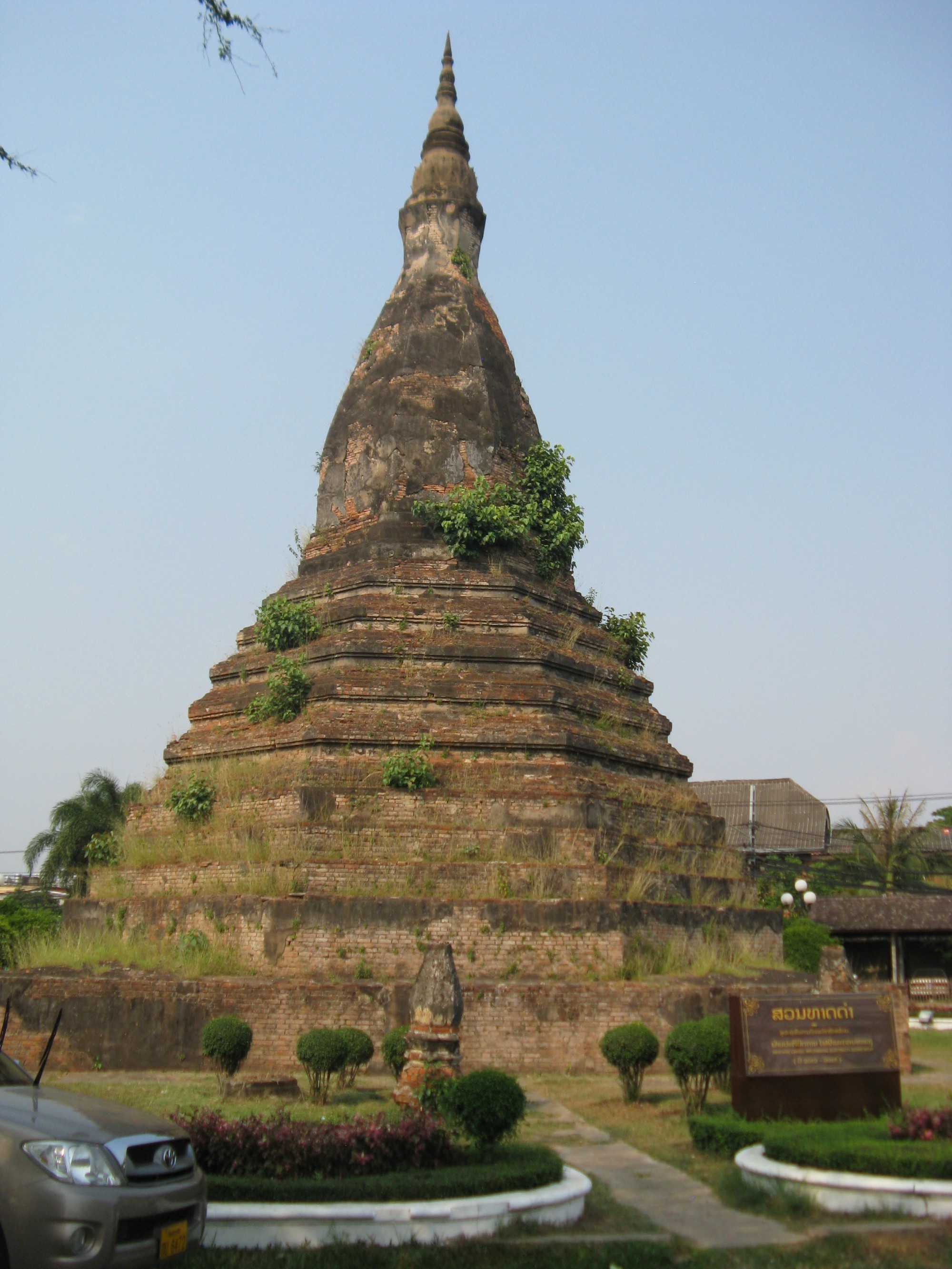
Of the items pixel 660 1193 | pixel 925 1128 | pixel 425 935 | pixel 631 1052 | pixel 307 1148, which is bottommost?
pixel 660 1193

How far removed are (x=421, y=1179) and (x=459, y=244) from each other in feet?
53.3

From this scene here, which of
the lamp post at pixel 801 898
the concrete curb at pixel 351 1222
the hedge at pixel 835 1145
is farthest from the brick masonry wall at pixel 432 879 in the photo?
the lamp post at pixel 801 898

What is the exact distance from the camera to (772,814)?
Answer: 46.7 m

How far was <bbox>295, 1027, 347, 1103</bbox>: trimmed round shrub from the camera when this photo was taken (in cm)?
1048

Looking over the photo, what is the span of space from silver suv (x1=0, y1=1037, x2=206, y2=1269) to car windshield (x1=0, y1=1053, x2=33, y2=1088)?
0.49 m

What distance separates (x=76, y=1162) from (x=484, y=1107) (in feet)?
10.8

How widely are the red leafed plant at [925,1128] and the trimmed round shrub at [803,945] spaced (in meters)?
8.53

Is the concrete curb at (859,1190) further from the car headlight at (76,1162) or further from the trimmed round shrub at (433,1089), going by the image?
the car headlight at (76,1162)

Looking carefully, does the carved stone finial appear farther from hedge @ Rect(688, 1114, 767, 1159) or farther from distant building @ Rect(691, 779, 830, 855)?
distant building @ Rect(691, 779, 830, 855)

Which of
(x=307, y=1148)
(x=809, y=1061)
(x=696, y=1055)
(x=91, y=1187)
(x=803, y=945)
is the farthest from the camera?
(x=803, y=945)

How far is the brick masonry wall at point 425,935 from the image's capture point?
12.9 meters

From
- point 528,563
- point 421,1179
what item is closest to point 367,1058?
point 421,1179

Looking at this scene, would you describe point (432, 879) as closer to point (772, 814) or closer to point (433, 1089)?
point (433, 1089)

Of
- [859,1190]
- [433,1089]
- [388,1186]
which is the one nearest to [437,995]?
[433,1089]
